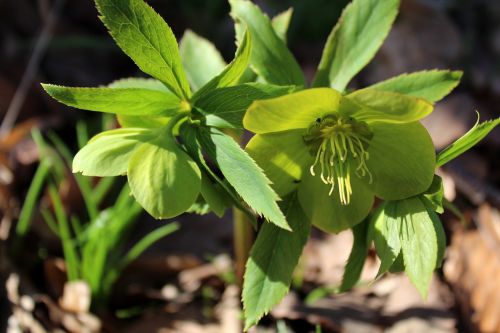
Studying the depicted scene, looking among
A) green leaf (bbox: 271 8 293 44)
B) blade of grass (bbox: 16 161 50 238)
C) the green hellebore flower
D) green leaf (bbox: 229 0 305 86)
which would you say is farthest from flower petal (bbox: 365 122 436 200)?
blade of grass (bbox: 16 161 50 238)

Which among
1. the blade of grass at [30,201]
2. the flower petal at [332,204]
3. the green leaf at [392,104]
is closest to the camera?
the green leaf at [392,104]

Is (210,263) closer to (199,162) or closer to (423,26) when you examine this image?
(199,162)

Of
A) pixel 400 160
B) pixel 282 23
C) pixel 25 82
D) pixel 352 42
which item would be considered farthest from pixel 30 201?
pixel 400 160

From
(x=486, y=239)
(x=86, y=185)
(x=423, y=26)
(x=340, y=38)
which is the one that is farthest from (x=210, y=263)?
(x=423, y=26)

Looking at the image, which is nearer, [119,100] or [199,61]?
[119,100]

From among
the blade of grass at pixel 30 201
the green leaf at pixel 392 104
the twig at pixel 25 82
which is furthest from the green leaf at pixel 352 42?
the twig at pixel 25 82

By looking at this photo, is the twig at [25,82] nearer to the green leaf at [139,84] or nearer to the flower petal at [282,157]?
the green leaf at [139,84]

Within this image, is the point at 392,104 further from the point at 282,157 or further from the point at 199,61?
the point at 199,61
